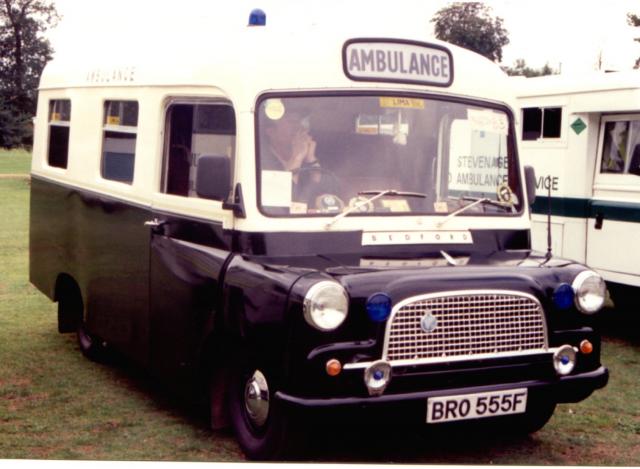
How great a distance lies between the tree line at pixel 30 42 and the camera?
26.0 m

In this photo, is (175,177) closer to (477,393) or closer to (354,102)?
(354,102)

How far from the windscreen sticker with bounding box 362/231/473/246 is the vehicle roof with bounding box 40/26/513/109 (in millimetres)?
865

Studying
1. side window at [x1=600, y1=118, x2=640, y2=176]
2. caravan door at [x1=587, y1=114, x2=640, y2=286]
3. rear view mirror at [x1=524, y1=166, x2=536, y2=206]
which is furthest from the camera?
side window at [x1=600, y1=118, x2=640, y2=176]

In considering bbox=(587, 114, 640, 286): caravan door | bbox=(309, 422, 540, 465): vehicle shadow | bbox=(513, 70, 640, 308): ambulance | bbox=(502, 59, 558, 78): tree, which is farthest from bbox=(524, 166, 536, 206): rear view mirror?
bbox=(502, 59, 558, 78): tree

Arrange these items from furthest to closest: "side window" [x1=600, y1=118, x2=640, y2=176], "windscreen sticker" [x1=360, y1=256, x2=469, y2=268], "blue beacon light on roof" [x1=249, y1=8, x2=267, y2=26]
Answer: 1. "side window" [x1=600, y1=118, x2=640, y2=176]
2. "blue beacon light on roof" [x1=249, y1=8, x2=267, y2=26]
3. "windscreen sticker" [x1=360, y1=256, x2=469, y2=268]

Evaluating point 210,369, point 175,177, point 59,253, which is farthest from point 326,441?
point 59,253

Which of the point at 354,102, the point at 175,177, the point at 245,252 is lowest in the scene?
the point at 245,252

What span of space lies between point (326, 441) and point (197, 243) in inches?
54.5

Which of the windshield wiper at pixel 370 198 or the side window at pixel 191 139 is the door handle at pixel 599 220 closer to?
the windshield wiper at pixel 370 198

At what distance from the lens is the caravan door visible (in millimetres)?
9094

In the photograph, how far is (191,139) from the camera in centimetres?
603

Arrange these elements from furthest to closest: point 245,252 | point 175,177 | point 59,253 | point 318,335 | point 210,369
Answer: point 59,253 < point 175,177 < point 210,369 < point 245,252 < point 318,335

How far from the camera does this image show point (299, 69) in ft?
17.9

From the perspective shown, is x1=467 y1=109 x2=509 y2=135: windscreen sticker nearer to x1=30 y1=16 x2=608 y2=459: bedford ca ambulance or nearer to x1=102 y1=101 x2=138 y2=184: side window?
x1=30 y1=16 x2=608 y2=459: bedford ca ambulance
